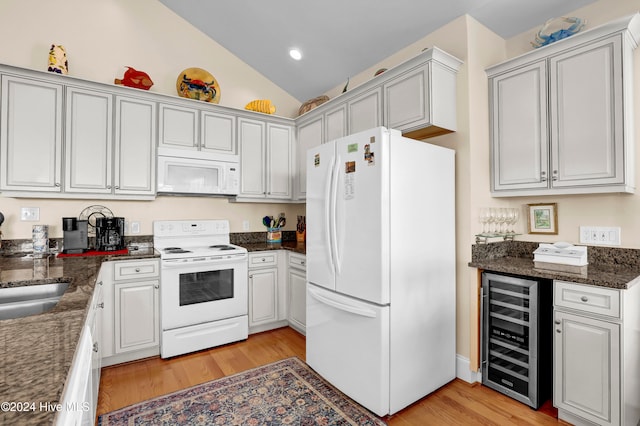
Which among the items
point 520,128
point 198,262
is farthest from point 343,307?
point 520,128

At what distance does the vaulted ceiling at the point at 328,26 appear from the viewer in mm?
2479

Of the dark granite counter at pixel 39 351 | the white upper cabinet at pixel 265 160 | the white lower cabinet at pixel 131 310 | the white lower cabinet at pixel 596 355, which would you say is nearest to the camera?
the dark granite counter at pixel 39 351

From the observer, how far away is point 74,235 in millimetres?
2781

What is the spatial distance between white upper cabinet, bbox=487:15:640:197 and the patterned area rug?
6.51 ft

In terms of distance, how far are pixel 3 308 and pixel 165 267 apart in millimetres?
1285

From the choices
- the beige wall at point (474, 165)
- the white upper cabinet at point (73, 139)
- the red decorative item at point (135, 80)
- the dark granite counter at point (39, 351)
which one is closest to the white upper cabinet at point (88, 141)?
the white upper cabinet at point (73, 139)

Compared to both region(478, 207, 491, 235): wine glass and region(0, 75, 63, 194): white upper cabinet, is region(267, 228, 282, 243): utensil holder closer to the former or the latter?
region(0, 75, 63, 194): white upper cabinet

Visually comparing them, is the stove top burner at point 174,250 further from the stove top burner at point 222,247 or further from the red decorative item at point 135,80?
the red decorative item at point 135,80

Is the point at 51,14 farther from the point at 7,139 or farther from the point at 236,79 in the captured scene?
the point at 236,79

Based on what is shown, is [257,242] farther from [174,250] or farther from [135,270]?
[135,270]

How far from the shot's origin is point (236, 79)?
3.85m

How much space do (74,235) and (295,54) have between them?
108 inches

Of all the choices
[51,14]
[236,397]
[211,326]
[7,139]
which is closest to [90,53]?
[51,14]

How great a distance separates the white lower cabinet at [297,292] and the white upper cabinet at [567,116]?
185 cm
